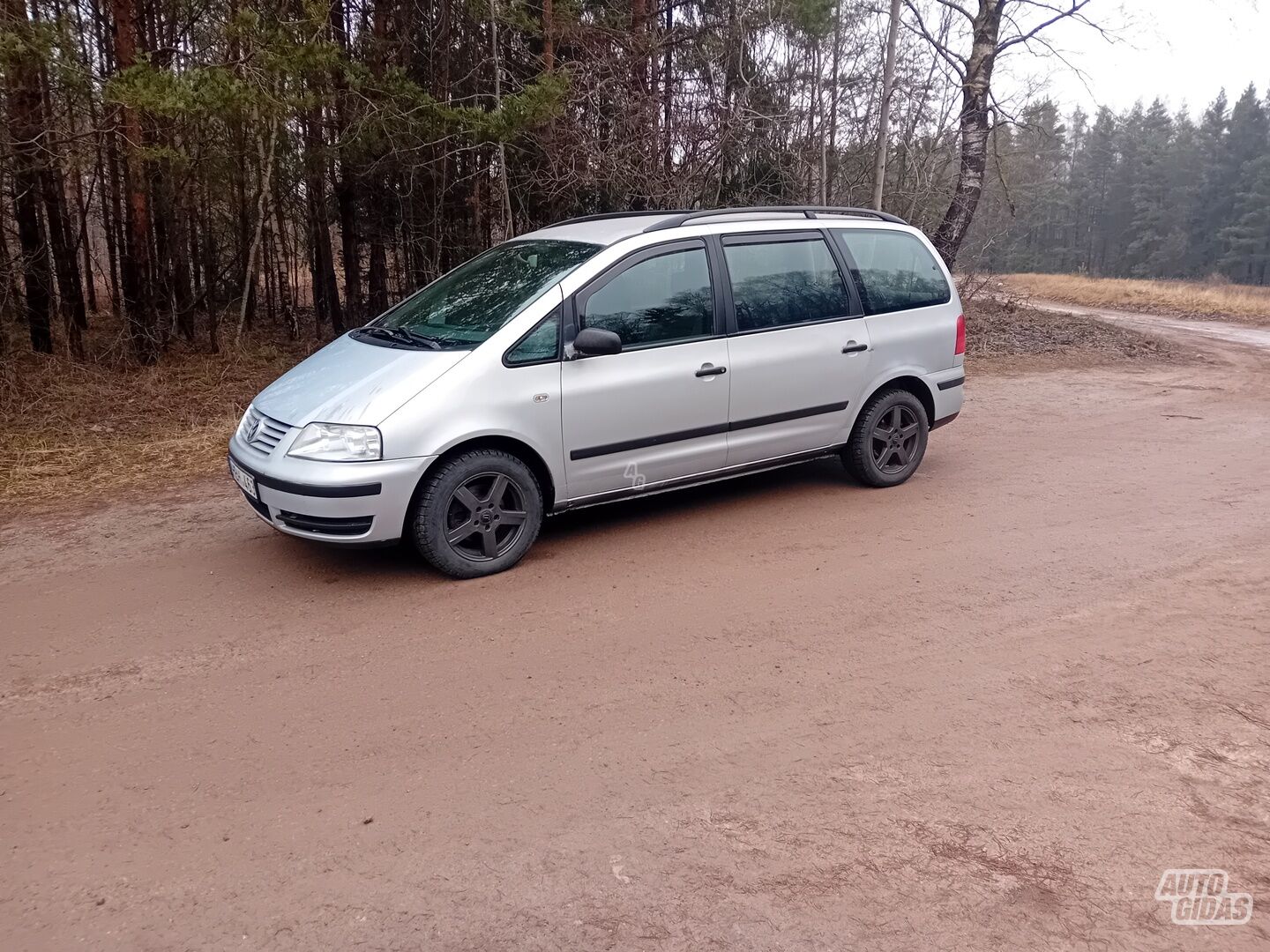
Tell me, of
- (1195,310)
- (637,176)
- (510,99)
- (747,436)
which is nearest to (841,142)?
(637,176)

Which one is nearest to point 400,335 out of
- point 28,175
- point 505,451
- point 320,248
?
point 505,451

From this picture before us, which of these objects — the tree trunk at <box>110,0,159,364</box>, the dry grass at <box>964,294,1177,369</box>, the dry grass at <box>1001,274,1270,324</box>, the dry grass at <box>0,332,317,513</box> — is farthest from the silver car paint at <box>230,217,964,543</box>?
the dry grass at <box>1001,274,1270,324</box>

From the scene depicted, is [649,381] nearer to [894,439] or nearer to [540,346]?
[540,346]

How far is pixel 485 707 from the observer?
12.5ft

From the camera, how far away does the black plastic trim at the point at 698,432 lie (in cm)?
542

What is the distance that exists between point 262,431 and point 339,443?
0.66 metres

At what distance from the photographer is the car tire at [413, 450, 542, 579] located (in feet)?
16.2

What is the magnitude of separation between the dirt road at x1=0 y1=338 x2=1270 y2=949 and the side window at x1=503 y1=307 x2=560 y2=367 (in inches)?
45.6

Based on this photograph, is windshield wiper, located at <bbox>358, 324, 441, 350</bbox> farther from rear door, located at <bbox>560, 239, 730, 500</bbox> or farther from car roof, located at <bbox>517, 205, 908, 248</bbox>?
car roof, located at <bbox>517, 205, 908, 248</bbox>

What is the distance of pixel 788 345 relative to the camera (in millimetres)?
6090

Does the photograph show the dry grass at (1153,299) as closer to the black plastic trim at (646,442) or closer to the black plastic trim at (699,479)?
the black plastic trim at (699,479)

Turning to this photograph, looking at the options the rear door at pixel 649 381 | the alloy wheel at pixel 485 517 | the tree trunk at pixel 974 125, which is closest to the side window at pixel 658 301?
the rear door at pixel 649 381

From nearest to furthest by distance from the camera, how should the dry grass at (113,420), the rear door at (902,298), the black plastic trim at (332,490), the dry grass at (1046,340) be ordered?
the black plastic trim at (332,490), the rear door at (902,298), the dry grass at (113,420), the dry grass at (1046,340)

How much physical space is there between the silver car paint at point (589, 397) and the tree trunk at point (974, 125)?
970cm
